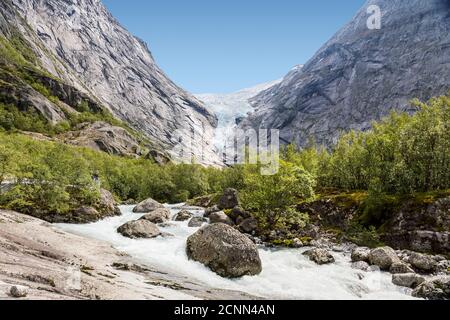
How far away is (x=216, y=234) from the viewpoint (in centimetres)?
3403

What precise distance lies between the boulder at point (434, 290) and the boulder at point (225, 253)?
1321 centimetres

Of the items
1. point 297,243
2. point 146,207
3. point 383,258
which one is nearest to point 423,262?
point 383,258

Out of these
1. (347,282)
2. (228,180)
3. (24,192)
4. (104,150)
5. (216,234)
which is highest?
(104,150)

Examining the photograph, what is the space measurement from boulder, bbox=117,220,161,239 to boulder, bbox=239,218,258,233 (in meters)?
14.5

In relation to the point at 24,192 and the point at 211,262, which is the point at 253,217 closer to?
the point at 211,262

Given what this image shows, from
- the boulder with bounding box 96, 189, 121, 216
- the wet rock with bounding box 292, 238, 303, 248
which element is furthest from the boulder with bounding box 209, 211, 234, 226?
the boulder with bounding box 96, 189, 121, 216

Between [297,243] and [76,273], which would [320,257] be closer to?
[297,243]

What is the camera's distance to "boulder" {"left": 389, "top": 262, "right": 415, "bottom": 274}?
112 feet

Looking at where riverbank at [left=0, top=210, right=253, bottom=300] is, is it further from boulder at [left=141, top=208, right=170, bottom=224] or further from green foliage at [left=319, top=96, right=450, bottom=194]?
green foliage at [left=319, top=96, right=450, bottom=194]

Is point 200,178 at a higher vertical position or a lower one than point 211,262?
higher

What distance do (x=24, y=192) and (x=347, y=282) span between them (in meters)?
43.4

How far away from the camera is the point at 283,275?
3284cm
